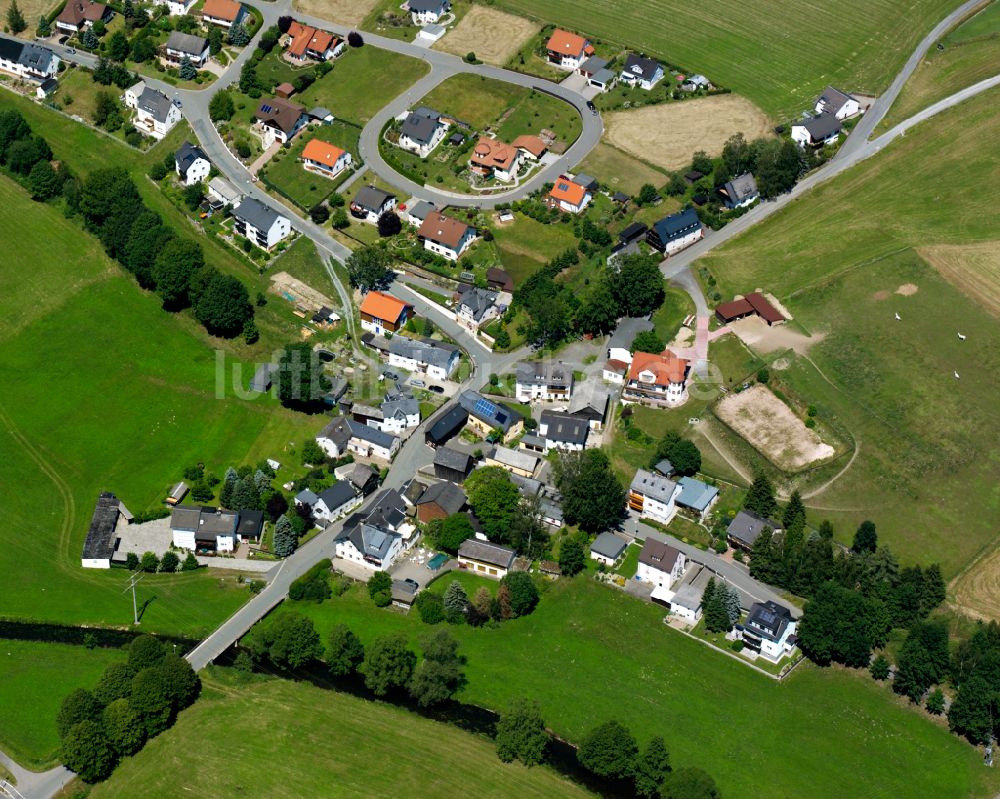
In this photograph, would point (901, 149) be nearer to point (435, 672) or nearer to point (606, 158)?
point (606, 158)

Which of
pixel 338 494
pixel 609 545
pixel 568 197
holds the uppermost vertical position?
pixel 568 197

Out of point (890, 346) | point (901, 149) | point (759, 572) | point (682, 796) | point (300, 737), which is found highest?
point (901, 149)

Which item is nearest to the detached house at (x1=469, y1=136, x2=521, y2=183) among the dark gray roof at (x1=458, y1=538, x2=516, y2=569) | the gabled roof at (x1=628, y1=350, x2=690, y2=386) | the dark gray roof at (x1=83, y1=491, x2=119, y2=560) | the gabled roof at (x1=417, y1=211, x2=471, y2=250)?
the gabled roof at (x1=417, y1=211, x2=471, y2=250)

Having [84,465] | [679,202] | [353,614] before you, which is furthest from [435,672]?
[679,202]

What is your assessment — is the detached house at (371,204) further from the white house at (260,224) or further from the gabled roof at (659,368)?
the gabled roof at (659,368)

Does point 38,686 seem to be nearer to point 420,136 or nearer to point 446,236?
point 446,236

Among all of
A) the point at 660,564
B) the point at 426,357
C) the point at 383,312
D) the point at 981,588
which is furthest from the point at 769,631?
the point at 383,312
